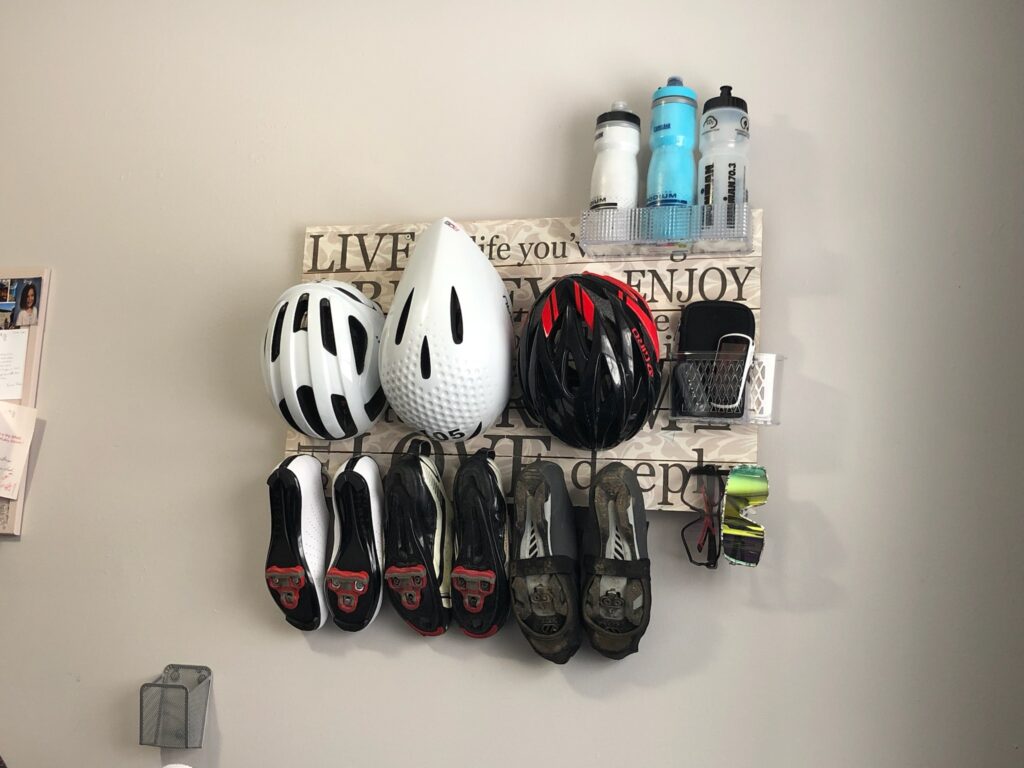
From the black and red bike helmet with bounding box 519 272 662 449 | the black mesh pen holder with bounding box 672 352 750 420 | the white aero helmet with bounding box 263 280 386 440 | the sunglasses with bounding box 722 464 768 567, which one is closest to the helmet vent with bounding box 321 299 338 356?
the white aero helmet with bounding box 263 280 386 440

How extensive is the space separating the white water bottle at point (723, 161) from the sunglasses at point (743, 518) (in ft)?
1.32

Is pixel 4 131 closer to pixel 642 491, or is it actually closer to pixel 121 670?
pixel 121 670

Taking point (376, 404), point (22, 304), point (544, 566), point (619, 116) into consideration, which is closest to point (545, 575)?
point (544, 566)

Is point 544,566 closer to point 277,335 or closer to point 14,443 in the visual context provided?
point 277,335

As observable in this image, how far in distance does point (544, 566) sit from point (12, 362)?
1212 mm

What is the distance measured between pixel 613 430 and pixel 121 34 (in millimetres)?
1361

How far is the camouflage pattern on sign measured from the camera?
1539 mm

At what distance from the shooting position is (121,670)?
69.6 inches

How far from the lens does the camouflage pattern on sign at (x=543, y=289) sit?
5.05 ft

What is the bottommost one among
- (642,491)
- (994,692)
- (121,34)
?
(994,692)

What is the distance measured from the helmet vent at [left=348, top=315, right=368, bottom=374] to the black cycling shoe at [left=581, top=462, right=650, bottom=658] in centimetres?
46

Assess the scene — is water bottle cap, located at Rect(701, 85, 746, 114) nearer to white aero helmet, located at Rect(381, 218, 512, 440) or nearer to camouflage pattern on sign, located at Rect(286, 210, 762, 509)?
camouflage pattern on sign, located at Rect(286, 210, 762, 509)

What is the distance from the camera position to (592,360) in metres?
1.43

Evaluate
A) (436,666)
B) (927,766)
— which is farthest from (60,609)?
(927,766)
